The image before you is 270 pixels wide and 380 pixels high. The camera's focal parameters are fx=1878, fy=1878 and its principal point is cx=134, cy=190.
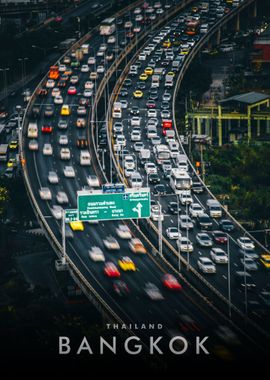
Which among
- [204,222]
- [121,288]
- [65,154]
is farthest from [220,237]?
[65,154]

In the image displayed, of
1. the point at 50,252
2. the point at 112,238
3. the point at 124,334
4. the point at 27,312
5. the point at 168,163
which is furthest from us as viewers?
the point at 168,163

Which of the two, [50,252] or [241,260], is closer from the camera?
[241,260]

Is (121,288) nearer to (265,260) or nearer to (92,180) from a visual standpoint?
(265,260)

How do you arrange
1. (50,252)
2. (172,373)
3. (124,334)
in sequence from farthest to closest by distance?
1. (50,252)
2. (124,334)
3. (172,373)

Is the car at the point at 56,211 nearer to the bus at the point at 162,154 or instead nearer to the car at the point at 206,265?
the car at the point at 206,265

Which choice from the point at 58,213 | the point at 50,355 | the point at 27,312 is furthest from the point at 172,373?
the point at 58,213

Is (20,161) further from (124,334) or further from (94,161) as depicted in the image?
(124,334)
